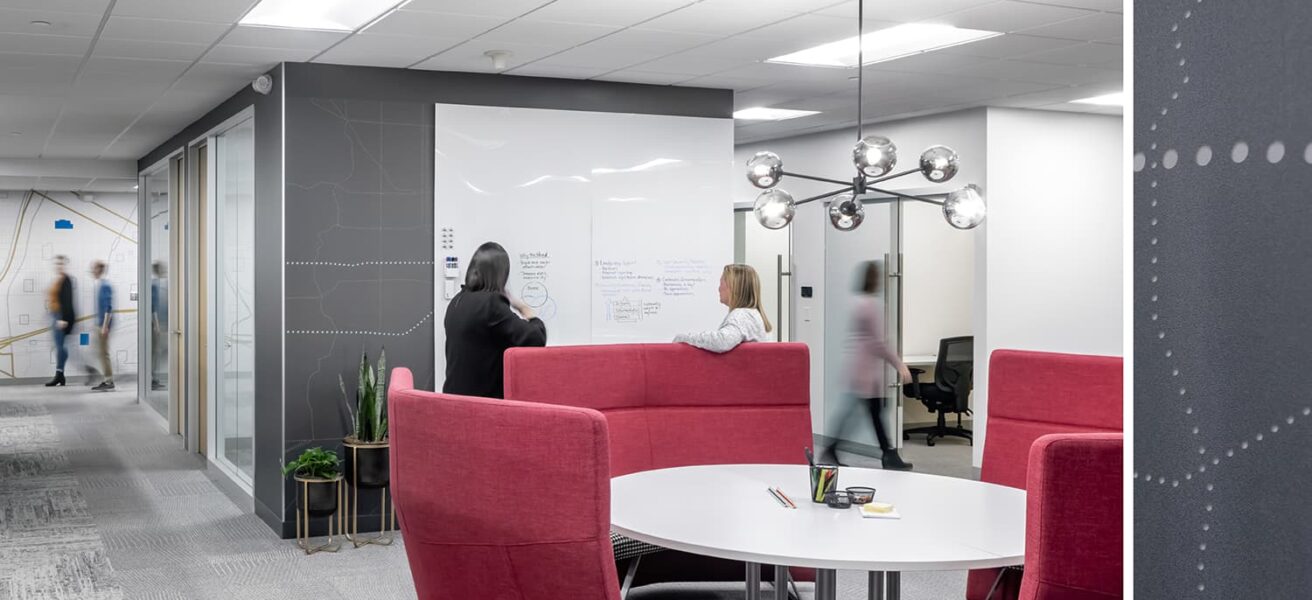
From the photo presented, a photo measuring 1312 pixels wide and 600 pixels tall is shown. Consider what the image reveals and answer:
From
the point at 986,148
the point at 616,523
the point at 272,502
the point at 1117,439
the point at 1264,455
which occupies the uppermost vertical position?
the point at 986,148

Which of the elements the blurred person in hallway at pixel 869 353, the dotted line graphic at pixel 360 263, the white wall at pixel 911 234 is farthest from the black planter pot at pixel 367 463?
the white wall at pixel 911 234

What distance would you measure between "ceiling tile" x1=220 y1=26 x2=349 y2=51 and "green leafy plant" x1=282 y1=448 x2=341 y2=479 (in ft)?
5.97

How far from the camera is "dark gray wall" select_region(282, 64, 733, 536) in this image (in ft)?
18.4

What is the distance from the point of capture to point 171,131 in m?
8.46

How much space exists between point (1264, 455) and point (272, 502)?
18.7ft

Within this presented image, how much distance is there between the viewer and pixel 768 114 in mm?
7477

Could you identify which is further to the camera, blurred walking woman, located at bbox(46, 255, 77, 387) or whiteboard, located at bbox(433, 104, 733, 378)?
blurred walking woman, located at bbox(46, 255, 77, 387)

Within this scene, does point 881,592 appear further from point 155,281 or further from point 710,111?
point 155,281

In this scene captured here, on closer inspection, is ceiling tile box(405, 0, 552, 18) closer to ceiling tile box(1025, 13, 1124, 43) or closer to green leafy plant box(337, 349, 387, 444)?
green leafy plant box(337, 349, 387, 444)

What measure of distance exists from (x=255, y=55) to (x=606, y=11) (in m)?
1.83

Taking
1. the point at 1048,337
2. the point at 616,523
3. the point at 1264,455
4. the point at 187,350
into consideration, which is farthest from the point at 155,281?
the point at 1264,455

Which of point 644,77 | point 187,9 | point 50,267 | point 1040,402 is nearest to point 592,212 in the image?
point 644,77

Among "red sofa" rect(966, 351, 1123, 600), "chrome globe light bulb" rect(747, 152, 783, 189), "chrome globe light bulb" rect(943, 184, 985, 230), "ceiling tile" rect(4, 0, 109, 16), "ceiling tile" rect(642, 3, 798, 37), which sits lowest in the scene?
"red sofa" rect(966, 351, 1123, 600)

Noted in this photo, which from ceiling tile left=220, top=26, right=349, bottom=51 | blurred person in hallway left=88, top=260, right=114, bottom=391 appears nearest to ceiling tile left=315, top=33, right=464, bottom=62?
ceiling tile left=220, top=26, right=349, bottom=51
